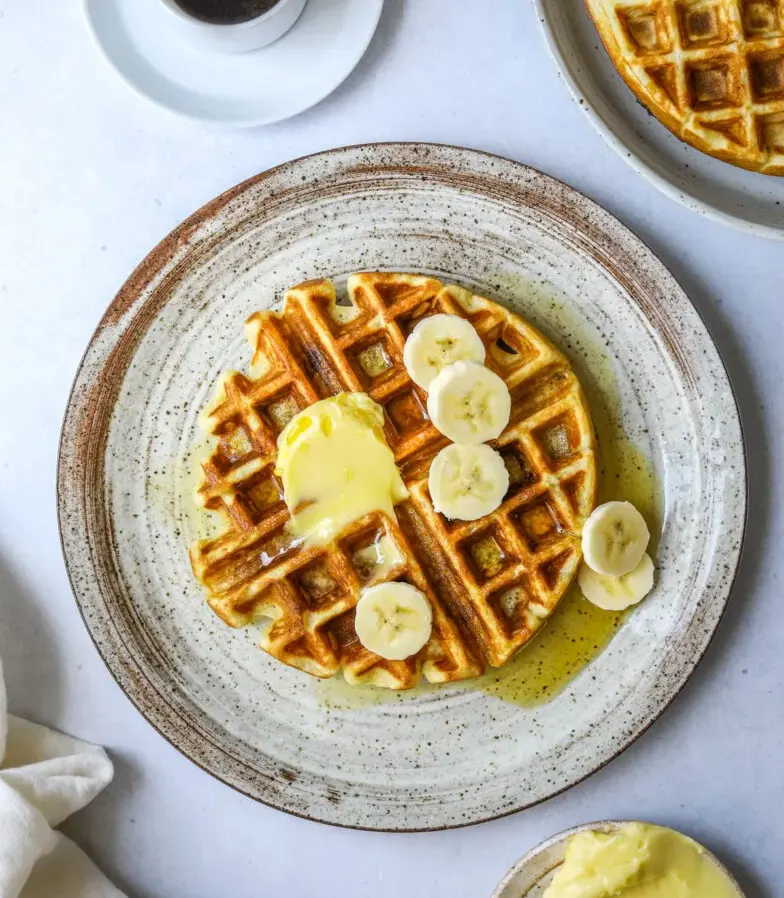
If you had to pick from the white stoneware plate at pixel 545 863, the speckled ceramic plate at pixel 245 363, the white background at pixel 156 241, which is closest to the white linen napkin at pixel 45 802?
the white background at pixel 156 241

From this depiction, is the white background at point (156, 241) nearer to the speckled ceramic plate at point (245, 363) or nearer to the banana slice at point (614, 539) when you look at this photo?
the speckled ceramic plate at point (245, 363)

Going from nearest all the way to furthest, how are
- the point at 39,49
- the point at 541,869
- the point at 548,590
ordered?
the point at 548,590 < the point at 541,869 < the point at 39,49

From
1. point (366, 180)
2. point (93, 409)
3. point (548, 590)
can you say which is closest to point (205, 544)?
point (93, 409)

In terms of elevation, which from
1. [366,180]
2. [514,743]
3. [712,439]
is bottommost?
[514,743]

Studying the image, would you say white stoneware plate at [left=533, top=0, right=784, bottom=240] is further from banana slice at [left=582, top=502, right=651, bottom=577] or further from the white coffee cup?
banana slice at [left=582, top=502, right=651, bottom=577]

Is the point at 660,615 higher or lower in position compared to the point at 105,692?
lower

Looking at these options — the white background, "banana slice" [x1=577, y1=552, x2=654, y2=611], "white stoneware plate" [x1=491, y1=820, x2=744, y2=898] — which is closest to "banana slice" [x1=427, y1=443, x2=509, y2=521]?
"banana slice" [x1=577, y1=552, x2=654, y2=611]

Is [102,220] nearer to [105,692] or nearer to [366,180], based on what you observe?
[366,180]
